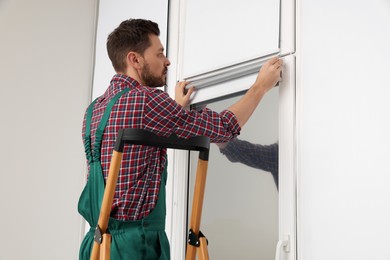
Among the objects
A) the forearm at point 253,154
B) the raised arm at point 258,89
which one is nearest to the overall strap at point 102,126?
the raised arm at point 258,89

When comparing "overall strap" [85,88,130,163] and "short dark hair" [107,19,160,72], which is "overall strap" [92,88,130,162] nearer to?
"overall strap" [85,88,130,163]

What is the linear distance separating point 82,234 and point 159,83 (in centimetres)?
127

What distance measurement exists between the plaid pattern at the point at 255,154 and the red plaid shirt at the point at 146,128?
26cm

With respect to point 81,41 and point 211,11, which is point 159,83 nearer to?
point 211,11

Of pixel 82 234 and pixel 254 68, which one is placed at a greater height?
pixel 254 68
